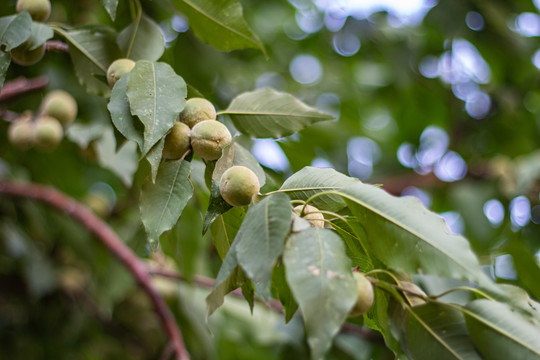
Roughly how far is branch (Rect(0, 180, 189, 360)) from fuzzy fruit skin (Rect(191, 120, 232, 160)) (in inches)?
24.9

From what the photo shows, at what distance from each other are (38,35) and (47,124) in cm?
39

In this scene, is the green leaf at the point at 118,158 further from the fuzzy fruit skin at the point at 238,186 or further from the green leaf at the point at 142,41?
the fuzzy fruit skin at the point at 238,186

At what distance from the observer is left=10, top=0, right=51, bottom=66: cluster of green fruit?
653 millimetres

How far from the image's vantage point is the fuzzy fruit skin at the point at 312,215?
0.50 meters

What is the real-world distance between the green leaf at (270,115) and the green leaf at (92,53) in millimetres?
180

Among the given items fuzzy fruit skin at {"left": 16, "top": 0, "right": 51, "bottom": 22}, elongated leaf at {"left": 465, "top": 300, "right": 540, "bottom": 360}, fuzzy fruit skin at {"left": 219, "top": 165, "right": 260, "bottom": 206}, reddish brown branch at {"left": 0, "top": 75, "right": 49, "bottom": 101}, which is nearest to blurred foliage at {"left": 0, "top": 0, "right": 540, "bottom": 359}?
reddish brown branch at {"left": 0, "top": 75, "right": 49, "bottom": 101}

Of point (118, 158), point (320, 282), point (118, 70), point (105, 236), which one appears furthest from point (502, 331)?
point (105, 236)

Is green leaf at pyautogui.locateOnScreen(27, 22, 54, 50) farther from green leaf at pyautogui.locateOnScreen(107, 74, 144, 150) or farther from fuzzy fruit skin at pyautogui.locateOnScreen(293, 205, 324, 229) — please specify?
fuzzy fruit skin at pyautogui.locateOnScreen(293, 205, 324, 229)

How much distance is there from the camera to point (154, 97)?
548mm

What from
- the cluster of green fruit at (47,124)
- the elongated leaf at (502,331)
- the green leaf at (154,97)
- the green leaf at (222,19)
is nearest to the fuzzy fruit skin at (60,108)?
the cluster of green fruit at (47,124)

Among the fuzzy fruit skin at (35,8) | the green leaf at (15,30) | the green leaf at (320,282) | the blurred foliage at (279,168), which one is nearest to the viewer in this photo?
the green leaf at (320,282)

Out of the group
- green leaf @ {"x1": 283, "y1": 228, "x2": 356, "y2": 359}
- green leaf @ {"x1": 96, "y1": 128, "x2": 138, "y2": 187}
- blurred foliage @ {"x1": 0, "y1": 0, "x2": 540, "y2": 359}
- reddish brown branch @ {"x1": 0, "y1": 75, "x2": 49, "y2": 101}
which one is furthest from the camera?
blurred foliage @ {"x1": 0, "y1": 0, "x2": 540, "y2": 359}

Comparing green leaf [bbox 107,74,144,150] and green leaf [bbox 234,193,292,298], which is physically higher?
green leaf [bbox 234,193,292,298]

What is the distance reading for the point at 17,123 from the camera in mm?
1062
